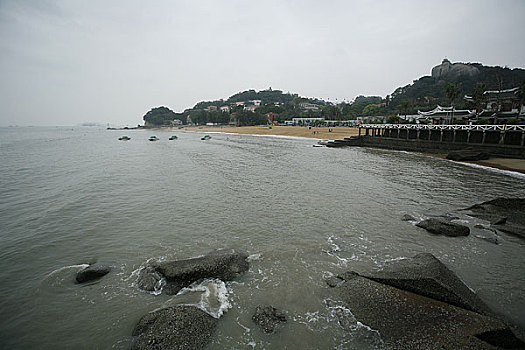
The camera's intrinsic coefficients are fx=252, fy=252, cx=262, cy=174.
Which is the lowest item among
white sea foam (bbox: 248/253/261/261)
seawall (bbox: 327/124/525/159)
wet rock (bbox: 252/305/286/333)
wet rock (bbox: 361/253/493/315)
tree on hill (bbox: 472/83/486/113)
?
wet rock (bbox: 252/305/286/333)

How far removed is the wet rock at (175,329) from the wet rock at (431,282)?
4.49 metres

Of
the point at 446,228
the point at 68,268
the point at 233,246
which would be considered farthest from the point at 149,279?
the point at 446,228

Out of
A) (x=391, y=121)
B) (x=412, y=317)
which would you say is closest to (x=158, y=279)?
(x=412, y=317)

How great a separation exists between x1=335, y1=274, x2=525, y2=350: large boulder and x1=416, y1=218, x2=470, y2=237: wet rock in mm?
5539

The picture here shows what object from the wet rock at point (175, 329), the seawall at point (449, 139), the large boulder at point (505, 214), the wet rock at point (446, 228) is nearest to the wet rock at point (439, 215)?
the large boulder at point (505, 214)

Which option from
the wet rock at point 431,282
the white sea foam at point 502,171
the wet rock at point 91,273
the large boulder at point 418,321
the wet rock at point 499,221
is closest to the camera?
the large boulder at point 418,321

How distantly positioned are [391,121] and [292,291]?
2309 inches

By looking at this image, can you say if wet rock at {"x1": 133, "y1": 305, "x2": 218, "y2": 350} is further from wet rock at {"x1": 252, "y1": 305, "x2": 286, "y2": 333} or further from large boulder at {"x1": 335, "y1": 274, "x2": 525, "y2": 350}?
large boulder at {"x1": 335, "y1": 274, "x2": 525, "y2": 350}

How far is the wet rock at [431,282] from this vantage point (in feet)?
19.0

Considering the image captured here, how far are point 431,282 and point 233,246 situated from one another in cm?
627

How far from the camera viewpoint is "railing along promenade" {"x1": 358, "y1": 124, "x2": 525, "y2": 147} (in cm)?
2961

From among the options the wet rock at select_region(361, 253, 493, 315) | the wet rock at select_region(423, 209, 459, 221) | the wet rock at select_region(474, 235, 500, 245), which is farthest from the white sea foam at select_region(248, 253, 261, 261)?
the wet rock at select_region(423, 209, 459, 221)

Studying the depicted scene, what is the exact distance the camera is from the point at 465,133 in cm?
3575

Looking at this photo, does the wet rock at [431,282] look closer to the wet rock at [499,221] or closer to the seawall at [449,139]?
the wet rock at [499,221]
